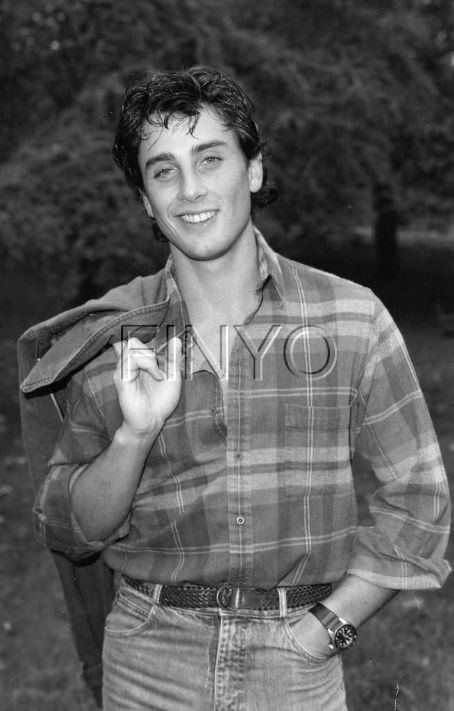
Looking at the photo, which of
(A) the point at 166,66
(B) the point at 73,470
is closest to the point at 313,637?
(B) the point at 73,470

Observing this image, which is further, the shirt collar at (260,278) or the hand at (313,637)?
the shirt collar at (260,278)

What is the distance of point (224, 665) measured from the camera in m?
2.26

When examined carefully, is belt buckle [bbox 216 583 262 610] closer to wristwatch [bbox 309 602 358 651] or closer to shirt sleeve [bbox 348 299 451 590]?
wristwatch [bbox 309 602 358 651]

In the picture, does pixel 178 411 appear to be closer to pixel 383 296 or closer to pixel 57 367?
pixel 57 367

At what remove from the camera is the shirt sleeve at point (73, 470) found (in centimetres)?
243

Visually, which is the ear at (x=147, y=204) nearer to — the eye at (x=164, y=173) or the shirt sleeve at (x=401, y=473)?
the eye at (x=164, y=173)

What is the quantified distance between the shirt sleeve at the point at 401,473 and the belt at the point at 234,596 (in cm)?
13

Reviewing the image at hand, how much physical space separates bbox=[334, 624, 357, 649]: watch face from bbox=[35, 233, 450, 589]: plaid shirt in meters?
0.13

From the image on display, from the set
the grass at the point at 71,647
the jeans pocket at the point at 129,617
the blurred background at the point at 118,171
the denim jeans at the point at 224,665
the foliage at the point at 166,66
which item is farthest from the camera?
the foliage at the point at 166,66

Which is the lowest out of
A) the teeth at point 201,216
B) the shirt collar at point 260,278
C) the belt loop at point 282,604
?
the belt loop at point 282,604

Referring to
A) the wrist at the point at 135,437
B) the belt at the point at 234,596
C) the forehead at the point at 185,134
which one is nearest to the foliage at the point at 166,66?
the forehead at the point at 185,134

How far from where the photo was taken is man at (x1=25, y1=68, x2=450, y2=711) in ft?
7.50

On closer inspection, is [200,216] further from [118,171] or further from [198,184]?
[118,171]

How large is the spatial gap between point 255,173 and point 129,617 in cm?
129
